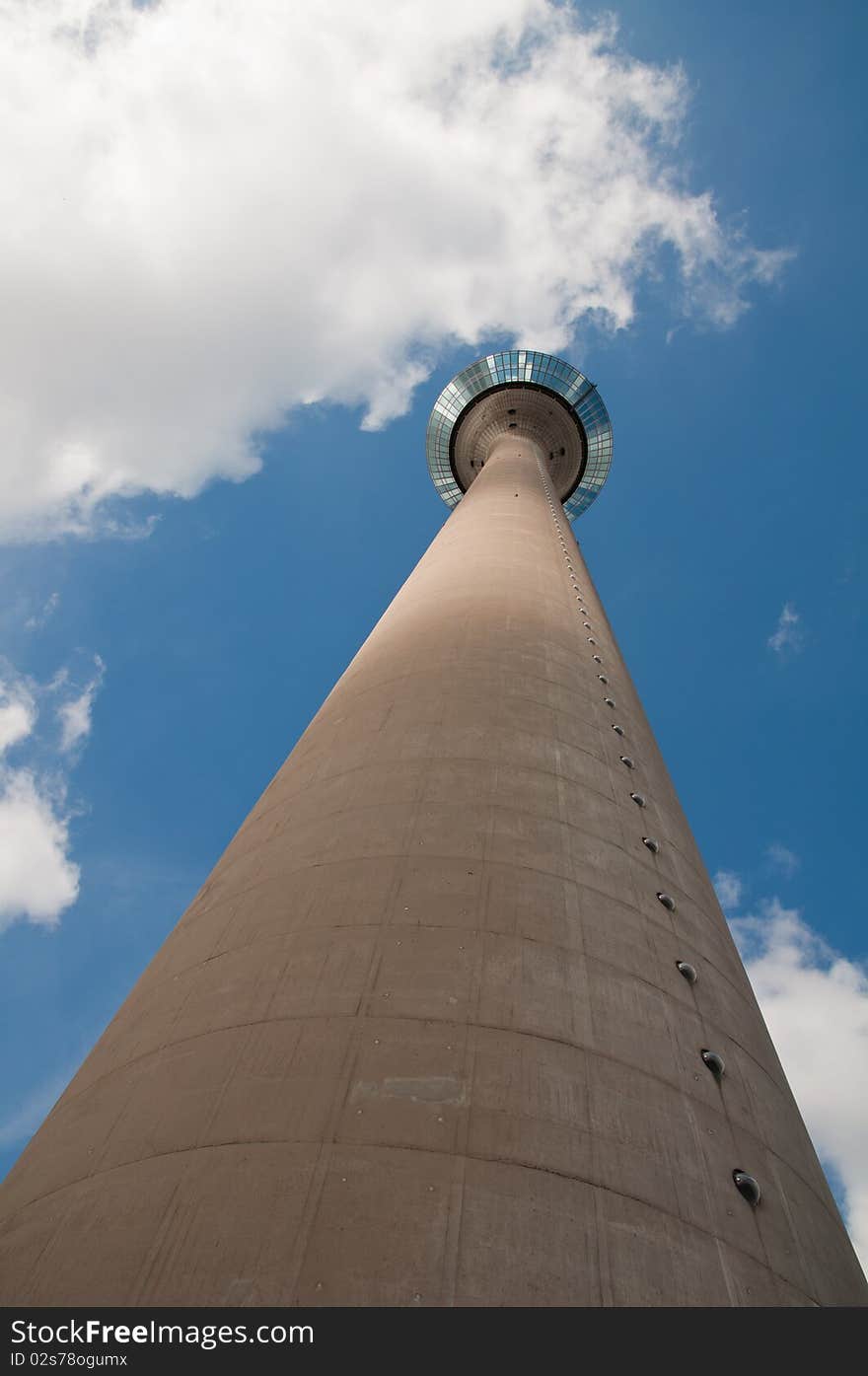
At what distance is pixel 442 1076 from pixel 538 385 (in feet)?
161

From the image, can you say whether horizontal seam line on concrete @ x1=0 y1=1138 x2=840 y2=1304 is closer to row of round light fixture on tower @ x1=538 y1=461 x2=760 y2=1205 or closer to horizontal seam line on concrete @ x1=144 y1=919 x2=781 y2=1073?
row of round light fixture on tower @ x1=538 y1=461 x2=760 y2=1205

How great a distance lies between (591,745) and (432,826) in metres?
4.42

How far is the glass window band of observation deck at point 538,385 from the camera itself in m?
52.1

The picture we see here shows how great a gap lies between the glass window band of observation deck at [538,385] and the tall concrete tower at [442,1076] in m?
42.0

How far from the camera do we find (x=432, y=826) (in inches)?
431

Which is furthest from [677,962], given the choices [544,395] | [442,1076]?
[544,395]

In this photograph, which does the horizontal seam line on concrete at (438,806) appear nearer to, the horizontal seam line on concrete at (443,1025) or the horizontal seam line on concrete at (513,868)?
the horizontal seam line on concrete at (513,868)

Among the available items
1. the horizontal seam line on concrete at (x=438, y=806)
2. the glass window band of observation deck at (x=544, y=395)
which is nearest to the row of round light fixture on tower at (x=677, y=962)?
the horizontal seam line on concrete at (x=438, y=806)

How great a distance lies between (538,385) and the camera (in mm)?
51375

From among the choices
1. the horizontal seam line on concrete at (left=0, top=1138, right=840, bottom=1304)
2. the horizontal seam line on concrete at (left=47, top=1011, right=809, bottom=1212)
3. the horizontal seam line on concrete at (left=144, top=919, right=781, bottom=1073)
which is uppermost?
the horizontal seam line on concrete at (left=144, top=919, right=781, bottom=1073)

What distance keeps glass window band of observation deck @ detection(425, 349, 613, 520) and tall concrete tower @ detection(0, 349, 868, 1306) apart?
41951 mm

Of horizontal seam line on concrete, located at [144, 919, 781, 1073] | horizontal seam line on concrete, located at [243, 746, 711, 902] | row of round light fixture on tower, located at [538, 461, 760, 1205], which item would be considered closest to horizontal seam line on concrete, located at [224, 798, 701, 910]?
horizontal seam line on concrete, located at [243, 746, 711, 902]

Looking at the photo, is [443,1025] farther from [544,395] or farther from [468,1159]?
[544,395]

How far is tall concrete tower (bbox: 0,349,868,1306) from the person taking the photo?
611 centimetres
